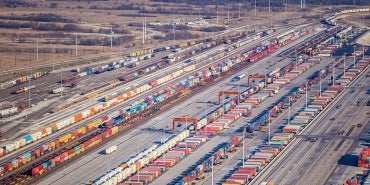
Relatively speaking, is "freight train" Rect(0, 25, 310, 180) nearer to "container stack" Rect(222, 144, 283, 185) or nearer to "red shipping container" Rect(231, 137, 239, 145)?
"red shipping container" Rect(231, 137, 239, 145)

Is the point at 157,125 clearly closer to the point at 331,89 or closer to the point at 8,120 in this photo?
the point at 8,120

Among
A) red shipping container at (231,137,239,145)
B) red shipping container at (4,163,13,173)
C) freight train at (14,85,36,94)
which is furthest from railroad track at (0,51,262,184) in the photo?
freight train at (14,85,36,94)

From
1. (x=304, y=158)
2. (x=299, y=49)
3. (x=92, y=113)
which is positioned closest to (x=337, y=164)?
(x=304, y=158)

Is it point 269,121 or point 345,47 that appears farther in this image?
point 345,47

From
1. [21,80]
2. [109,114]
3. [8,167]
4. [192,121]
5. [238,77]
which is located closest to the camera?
[8,167]

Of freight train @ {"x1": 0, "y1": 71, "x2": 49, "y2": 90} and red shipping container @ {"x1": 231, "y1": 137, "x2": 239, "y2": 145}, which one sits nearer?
red shipping container @ {"x1": 231, "y1": 137, "x2": 239, "y2": 145}

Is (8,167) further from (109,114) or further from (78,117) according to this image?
(109,114)

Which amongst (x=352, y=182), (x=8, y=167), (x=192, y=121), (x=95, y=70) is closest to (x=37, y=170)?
(x=8, y=167)

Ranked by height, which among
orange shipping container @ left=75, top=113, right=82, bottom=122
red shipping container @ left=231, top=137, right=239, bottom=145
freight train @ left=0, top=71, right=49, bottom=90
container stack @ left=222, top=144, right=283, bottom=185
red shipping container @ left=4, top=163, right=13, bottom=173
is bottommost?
red shipping container @ left=4, top=163, right=13, bottom=173
